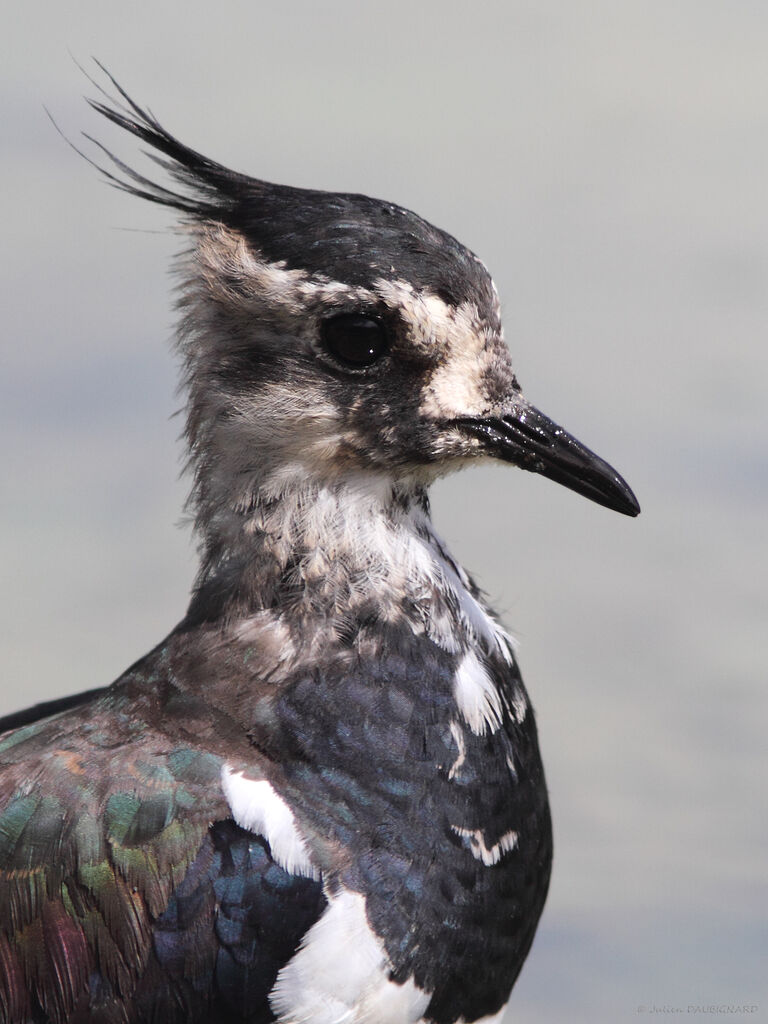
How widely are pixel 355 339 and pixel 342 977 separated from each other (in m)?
1.59

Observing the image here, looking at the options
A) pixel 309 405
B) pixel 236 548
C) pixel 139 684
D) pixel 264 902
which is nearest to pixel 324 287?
pixel 309 405

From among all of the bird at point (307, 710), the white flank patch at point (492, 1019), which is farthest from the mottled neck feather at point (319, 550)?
the white flank patch at point (492, 1019)

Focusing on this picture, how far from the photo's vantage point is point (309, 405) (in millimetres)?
4367

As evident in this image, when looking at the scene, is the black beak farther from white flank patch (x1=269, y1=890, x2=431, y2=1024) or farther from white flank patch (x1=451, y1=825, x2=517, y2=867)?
white flank patch (x1=269, y1=890, x2=431, y2=1024)

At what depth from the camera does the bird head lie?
433 centimetres

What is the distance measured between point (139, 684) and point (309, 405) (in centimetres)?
88

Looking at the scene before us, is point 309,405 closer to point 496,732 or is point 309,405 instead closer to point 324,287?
point 324,287

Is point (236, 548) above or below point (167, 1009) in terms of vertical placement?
above

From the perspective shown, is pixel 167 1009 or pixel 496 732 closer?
pixel 167 1009

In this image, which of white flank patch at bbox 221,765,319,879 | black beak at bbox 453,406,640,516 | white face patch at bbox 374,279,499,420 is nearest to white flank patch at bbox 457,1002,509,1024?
Result: white flank patch at bbox 221,765,319,879

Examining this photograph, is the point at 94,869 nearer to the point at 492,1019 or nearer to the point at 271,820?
the point at 271,820

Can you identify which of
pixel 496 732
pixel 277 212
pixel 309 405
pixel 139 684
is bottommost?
pixel 139 684

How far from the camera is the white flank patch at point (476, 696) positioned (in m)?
4.48

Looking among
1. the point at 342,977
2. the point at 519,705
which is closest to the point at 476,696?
the point at 519,705
